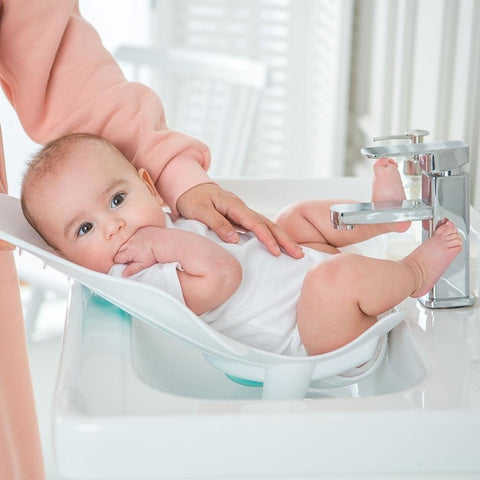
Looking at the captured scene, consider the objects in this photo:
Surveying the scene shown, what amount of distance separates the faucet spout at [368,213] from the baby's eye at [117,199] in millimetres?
224

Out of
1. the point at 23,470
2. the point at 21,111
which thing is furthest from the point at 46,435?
the point at 21,111

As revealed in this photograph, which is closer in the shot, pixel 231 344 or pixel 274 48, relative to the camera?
pixel 231 344

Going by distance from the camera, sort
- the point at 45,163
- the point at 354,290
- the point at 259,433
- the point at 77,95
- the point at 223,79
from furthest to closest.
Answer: the point at 223,79, the point at 77,95, the point at 45,163, the point at 354,290, the point at 259,433

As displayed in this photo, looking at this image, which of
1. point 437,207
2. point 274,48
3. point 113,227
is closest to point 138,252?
point 113,227

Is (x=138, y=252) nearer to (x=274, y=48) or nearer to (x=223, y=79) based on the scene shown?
(x=223, y=79)

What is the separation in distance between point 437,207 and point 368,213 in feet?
0.30

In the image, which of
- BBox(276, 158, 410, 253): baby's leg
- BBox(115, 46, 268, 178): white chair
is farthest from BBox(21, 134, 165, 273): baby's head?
BBox(115, 46, 268, 178): white chair

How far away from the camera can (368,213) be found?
0.71 meters

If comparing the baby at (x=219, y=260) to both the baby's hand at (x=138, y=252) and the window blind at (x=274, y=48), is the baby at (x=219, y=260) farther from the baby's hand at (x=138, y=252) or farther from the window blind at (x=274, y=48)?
the window blind at (x=274, y=48)

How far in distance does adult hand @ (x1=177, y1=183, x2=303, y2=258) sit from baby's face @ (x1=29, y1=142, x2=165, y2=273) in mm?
64

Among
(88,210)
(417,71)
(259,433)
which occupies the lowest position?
(259,433)

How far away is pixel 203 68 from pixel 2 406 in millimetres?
1245

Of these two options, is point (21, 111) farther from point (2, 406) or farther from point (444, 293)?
point (444, 293)

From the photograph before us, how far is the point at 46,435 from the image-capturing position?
1.99m
